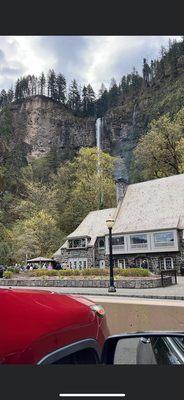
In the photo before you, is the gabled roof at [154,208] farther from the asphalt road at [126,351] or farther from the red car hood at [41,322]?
the red car hood at [41,322]

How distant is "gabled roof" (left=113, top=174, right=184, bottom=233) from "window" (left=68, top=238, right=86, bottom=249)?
359cm

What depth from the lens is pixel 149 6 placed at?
6.14ft

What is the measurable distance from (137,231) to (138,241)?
687mm

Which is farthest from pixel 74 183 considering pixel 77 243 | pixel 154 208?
pixel 154 208

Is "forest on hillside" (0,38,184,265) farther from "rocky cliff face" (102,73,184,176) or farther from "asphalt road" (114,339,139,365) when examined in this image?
"asphalt road" (114,339,139,365)

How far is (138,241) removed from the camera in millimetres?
25188

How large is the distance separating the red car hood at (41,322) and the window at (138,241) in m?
23.5

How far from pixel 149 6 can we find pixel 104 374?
175 cm

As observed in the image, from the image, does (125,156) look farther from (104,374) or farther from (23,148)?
(104,374)

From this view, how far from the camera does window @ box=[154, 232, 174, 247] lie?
23766mm

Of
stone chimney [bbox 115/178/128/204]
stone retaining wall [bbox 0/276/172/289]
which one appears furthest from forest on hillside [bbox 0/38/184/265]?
stone retaining wall [bbox 0/276/172/289]

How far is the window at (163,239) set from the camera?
2377 cm

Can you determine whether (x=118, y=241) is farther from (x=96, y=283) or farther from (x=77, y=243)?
(x=96, y=283)

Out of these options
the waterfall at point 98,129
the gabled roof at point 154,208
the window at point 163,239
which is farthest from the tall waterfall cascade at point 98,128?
the window at point 163,239
